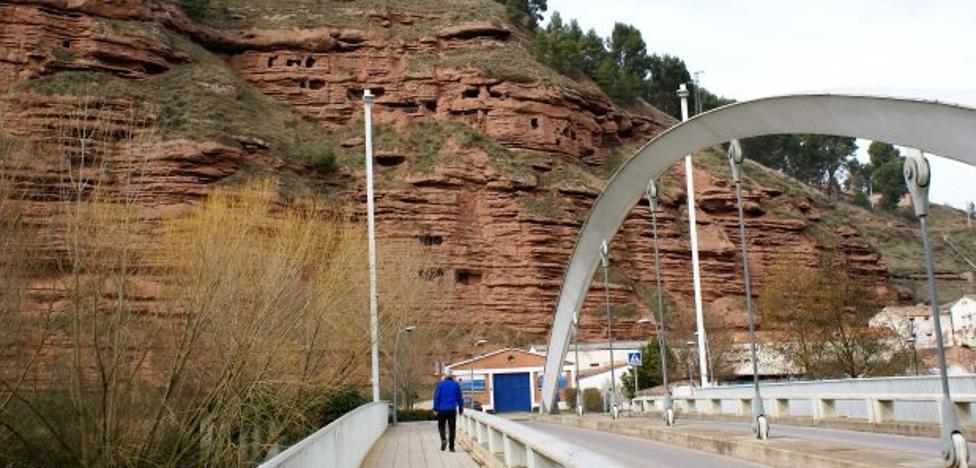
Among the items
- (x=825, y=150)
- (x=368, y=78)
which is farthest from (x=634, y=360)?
(x=825, y=150)

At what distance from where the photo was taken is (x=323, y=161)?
77750 mm

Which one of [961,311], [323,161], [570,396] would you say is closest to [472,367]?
[570,396]

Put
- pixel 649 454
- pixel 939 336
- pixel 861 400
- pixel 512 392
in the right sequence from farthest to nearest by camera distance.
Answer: pixel 512 392
pixel 861 400
pixel 649 454
pixel 939 336

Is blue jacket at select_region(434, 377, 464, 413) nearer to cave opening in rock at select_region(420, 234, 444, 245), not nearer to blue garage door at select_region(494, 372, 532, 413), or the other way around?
blue garage door at select_region(494, 372, 532, 413)

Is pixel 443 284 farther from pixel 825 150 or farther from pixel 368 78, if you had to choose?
pixel 825 150

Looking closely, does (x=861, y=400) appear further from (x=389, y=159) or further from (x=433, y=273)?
(x=389, y=159)

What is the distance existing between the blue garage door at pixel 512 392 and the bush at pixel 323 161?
2275cm

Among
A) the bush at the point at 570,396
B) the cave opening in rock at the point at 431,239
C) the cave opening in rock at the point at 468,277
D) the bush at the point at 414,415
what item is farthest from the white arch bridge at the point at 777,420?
the cave opening in rock at the point at 431,239

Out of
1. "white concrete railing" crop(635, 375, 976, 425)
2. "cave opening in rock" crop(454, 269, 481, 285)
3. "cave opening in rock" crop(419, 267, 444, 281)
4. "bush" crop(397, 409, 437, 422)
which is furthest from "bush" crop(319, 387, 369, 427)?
"cave opening in rock" crop(454, 269, 481, 285)

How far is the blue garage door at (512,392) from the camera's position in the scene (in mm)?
68062

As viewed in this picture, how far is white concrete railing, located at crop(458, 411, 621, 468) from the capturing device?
6648mm

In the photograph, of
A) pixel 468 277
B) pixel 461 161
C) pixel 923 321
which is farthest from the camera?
pixel 923 321

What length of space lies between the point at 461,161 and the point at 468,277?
10.6m

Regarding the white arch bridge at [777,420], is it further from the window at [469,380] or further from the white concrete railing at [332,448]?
the window at [469,380]
